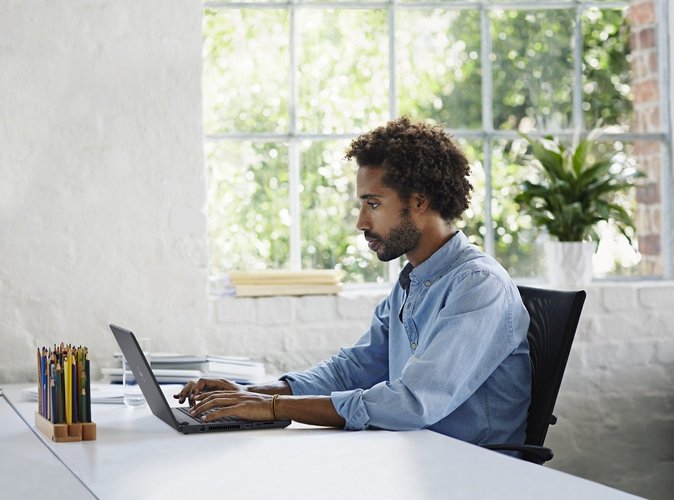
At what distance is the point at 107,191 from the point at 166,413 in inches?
50.8

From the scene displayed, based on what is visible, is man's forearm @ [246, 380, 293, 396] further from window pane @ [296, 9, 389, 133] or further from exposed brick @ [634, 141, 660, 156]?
exposed brick @ [634, 141, 660, 156]

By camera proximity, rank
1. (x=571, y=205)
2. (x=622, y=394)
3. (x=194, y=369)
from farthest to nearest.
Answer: (x=622, y=394)
(x=571, y=205)
(x=194, y=369)

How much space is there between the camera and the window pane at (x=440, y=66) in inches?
158

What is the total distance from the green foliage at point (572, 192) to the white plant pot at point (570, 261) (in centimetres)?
4

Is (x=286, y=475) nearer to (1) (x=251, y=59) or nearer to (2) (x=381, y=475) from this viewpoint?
(2) (x=381, y=475)

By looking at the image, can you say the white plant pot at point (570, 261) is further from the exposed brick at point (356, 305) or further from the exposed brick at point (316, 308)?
the exposed brick at point (316, 308)

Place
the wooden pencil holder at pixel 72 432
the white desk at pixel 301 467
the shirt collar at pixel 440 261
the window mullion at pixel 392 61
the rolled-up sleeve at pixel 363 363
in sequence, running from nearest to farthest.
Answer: the white desk at pixel 301 467 → the wooden pencil holder at pixel 72 432 → the shirt collar at pixel 440 261 → the rolled-up sleeve at pixel 363 363 → the window mullion at pixel 392 61

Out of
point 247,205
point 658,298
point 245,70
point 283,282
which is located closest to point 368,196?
point 283,282

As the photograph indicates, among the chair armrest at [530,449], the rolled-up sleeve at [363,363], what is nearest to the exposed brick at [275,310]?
the rolled-up sleeve at [363,363]

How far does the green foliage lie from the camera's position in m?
3.82

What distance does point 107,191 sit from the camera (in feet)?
11.2

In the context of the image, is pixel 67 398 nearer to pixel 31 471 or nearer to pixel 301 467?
pixel 31 471

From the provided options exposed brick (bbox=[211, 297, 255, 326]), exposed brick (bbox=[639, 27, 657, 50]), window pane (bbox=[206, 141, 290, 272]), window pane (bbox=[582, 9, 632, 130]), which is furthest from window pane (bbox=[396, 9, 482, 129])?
exposed brick (bbox=[211, 297, 255, 326])

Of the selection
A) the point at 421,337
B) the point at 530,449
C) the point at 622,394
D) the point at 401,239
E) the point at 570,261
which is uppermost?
the point at 401,239
